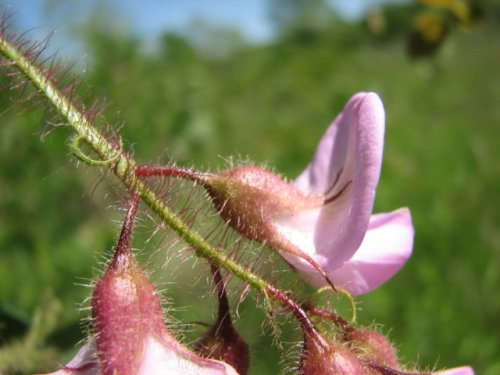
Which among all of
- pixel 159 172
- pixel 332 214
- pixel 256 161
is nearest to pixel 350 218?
pixel 332 214

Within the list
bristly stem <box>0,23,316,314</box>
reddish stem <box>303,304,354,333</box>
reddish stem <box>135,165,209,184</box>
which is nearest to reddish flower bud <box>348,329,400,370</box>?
reddish stem <box>303,304,354,333</box>

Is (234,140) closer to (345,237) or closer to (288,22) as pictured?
(345,237)

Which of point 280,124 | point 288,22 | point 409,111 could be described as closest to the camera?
point 409,111

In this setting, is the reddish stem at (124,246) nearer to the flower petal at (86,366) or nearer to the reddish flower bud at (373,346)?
the flower petal at (86,366)

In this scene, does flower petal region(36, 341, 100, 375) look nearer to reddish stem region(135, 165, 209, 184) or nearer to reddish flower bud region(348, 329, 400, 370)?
reddish stem region(135, 165, 209, 184)

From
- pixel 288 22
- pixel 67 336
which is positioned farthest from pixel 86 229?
pixel 288 22
